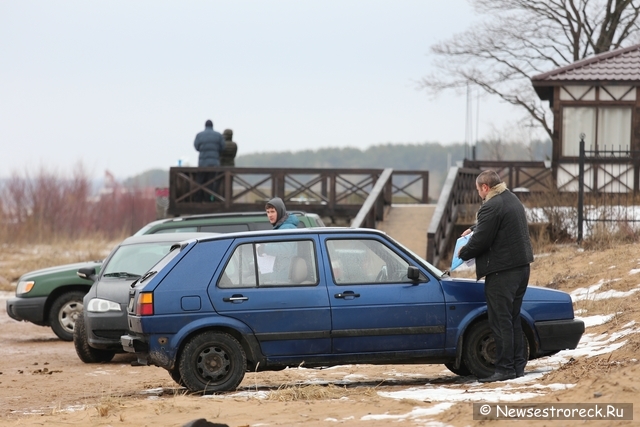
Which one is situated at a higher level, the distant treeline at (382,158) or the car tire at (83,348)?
the distant treeline at (382,158)

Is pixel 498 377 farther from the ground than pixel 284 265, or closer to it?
closer to it

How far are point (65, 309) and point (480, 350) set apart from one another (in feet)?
24.6

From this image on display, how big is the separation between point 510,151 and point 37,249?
6457 cm

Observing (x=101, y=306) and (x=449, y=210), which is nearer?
(x=101, y=306)

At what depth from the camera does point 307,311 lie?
966 cm

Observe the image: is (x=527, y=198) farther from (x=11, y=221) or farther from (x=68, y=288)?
(x=11, y=221)

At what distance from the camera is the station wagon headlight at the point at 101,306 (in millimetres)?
12391

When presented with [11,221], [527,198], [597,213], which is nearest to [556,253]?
[597,213]

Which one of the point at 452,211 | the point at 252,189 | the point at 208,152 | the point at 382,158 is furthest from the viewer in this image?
the point at 382,158

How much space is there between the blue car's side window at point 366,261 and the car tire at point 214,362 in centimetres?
119

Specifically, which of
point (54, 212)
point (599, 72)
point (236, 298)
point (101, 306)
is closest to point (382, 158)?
point (54, 212)

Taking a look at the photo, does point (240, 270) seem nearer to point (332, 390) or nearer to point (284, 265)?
point (284, 265)

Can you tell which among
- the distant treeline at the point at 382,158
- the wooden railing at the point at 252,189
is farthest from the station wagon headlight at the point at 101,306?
the distant treeline at the point at 382,158

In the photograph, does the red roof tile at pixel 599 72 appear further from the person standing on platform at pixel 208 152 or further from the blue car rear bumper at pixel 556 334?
the blue car rear bumper at pixel 556 334
